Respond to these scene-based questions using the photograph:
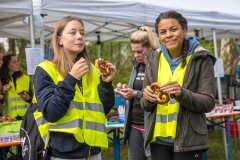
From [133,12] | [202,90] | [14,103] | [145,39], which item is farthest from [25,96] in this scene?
[202,90]

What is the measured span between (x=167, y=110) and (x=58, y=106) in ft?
2.60

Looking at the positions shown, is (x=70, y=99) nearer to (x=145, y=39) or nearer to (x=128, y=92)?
(x=128, y=92)

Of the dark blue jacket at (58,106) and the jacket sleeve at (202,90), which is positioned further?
the jacket sleeve at (202,90)

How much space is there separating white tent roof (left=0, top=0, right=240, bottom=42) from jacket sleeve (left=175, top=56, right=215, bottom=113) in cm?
Result: 295

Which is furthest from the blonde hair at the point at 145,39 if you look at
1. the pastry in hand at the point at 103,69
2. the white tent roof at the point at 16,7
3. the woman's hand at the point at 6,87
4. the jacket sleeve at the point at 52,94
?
the woman's hand at the point at 6,87

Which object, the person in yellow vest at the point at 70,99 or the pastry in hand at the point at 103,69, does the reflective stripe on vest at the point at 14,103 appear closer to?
the pastry in hand at the point at 103,69

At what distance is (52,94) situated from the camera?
206 centimetres

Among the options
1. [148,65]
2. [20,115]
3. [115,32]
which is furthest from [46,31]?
[148,65]

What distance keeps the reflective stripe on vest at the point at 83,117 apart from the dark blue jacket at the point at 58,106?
4 centimetres

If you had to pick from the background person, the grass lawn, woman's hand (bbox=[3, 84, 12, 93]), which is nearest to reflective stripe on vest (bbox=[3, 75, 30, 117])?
woman's hand (bbox=[3, 84, 12, 93])

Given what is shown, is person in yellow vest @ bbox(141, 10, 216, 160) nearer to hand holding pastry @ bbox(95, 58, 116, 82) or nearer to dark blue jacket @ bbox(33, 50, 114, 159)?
hand holding pastry @ bbox(95, 58, 116, 82)

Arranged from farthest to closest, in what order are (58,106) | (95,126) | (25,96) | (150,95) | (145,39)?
1. (25,96)
2. (145,39)
3. (150,95)
4. (95,126)
5. (58,106)

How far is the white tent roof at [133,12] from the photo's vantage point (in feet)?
16.2

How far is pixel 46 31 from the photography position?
8.64 meters
